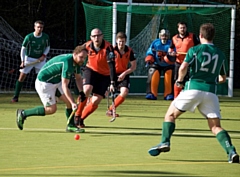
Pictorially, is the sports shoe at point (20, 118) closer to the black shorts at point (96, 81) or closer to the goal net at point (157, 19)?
the black shorts at point (96, 81)

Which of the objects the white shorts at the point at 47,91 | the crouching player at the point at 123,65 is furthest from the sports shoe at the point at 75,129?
the crouching player at the point at 123,65

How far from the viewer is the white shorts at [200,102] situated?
8414 mm

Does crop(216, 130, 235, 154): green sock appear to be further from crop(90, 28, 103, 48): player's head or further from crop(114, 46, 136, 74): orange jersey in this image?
crop(114, 46, 136, 74): orange jersey

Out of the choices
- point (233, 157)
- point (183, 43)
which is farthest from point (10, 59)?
point (233, 157)

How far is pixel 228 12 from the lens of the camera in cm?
2056

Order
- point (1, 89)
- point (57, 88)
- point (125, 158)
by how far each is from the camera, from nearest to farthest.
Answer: point (125, 158), point (57, 88), point (1, 89)

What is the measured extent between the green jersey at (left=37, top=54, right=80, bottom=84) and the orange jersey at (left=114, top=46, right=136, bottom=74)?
8.78ft

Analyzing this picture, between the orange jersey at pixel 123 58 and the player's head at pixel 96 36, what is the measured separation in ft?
4.53

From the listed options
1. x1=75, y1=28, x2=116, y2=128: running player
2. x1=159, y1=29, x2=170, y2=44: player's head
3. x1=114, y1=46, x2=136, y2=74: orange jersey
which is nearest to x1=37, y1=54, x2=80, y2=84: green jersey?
x1=75, y1=28, x2=116, y2=128: running player

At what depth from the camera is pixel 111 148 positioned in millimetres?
9531

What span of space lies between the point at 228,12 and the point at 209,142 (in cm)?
1079

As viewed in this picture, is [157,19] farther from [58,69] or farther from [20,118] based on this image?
[58,69]

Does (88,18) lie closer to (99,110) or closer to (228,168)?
(99,110)

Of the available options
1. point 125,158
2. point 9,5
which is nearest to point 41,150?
point 125,158
